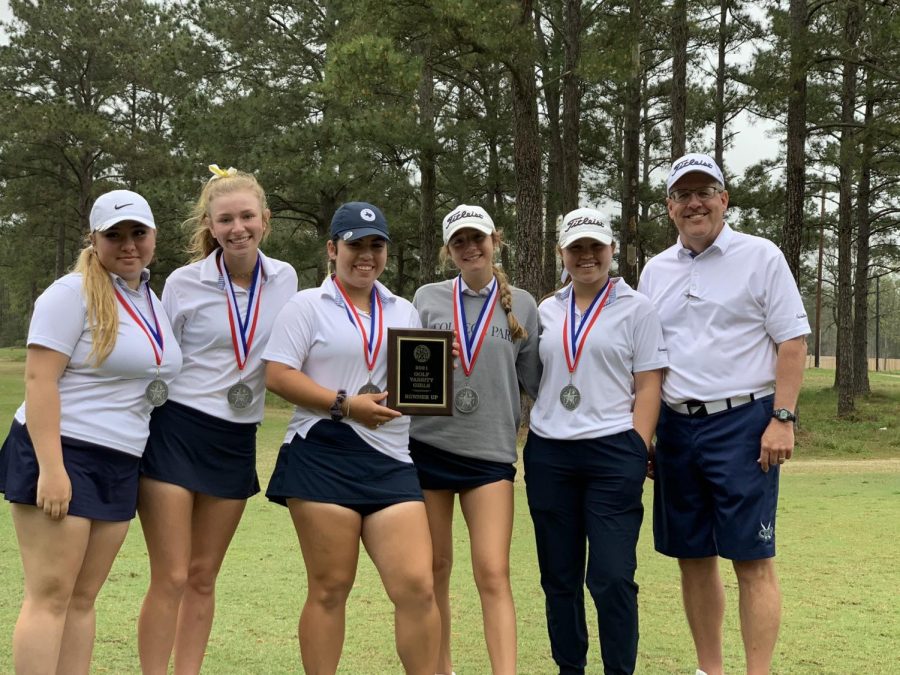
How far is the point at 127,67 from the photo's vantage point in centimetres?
3312

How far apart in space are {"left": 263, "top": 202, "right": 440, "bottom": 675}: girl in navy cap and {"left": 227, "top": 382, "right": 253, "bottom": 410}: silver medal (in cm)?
23

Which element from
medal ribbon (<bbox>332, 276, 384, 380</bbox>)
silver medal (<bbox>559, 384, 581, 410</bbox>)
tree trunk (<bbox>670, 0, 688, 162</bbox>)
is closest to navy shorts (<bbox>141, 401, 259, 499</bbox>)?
medal ribbon (<bbox>332, 276, 384, 380</bbox>)

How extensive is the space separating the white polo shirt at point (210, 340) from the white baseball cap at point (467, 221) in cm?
85

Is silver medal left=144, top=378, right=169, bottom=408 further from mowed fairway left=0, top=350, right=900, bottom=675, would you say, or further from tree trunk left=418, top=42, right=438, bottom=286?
tree trunk left=418, top=42, right=438, bottom=286

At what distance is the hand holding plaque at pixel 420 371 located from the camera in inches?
151

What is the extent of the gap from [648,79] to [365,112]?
11065 mm

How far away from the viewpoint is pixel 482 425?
4195 millimetres

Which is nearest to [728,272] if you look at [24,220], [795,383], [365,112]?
[795,383]

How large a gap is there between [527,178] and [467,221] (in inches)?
476

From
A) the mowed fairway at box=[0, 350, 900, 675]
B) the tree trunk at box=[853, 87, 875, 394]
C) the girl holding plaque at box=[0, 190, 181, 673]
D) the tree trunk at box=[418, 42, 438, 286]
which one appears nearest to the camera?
the girl holding plaque at box=[0, 190, 181, 673]

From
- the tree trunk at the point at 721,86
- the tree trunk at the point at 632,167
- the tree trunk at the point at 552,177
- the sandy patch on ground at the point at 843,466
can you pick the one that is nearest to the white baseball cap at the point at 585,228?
the tree trunk at the point at 632,167

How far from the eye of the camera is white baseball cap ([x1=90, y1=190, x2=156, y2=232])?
12.2 feet

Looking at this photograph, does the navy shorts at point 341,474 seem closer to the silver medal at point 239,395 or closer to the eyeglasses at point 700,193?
the silver medal at point 239,395

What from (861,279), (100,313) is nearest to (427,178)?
(861,279)
